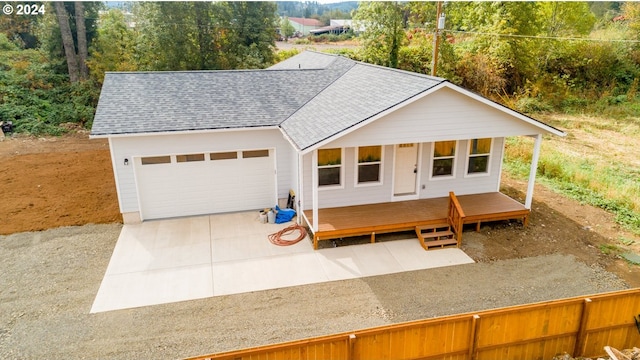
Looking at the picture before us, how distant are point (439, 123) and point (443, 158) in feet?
6.81

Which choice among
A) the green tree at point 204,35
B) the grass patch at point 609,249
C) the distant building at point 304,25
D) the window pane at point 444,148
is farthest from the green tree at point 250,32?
the distant building at point 304,25

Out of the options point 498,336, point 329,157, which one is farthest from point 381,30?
point 498,336

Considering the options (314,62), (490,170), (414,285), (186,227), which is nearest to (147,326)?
(186,227)

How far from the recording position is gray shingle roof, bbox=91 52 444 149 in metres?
11.0

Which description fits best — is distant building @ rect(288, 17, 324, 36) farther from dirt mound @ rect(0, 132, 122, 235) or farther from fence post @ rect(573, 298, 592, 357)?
fence post @ rect(573, 298, 592, 357)

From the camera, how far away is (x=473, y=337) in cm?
638

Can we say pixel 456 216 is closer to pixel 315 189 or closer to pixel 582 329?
pixel 315 189

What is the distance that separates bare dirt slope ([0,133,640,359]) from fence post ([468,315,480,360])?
1845 millimetres

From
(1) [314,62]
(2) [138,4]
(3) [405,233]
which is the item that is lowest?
(3) [405,233]

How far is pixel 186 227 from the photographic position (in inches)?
479

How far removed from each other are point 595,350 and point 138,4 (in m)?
26.4

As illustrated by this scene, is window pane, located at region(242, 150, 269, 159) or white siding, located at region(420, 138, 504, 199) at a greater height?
window pane, located at region(242, 150, 269, 159)

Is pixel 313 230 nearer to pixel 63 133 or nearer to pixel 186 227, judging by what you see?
pixel 186 227

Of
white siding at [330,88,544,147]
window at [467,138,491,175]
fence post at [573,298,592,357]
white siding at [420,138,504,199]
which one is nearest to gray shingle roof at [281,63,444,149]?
white siding at [330,88,544,147]
